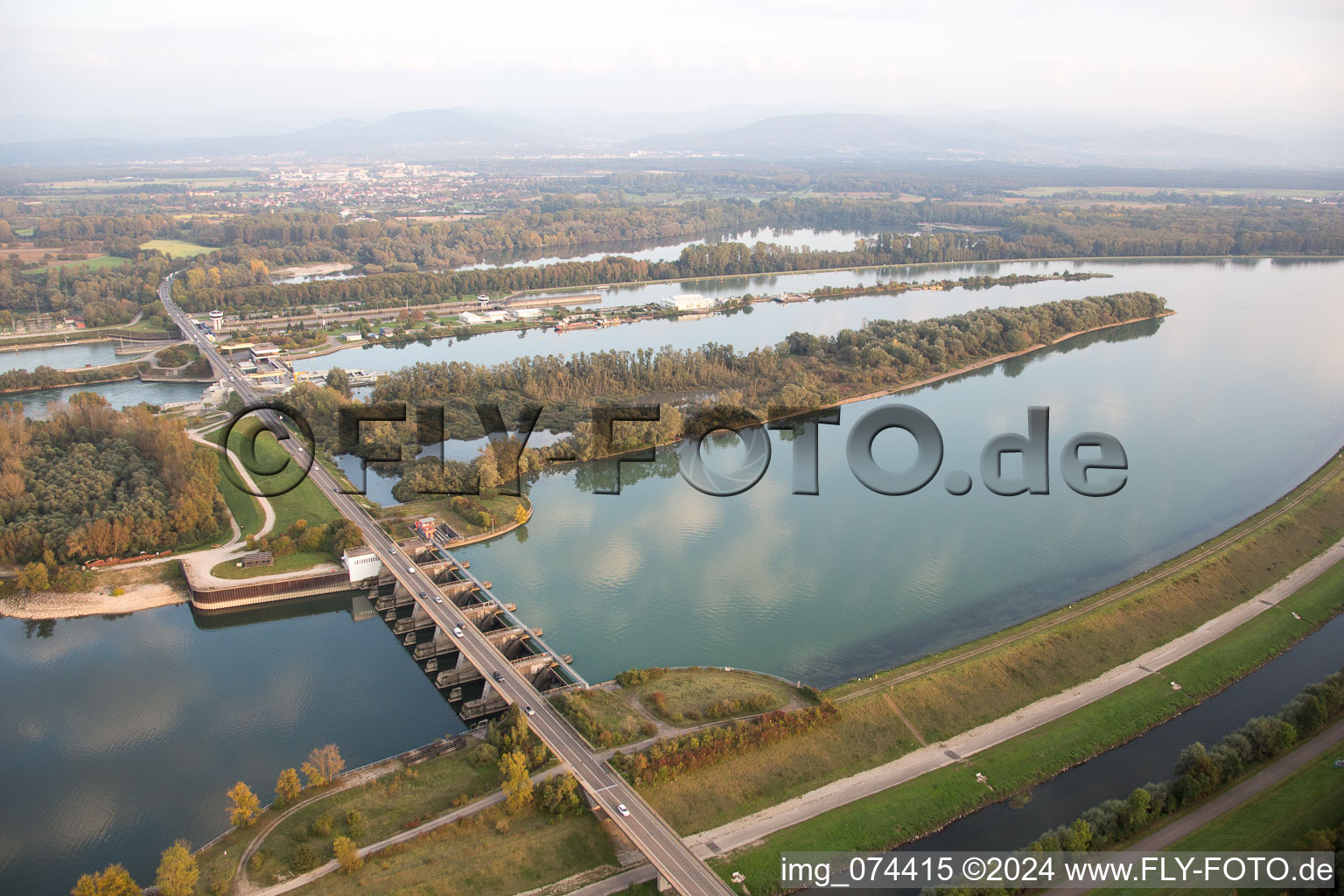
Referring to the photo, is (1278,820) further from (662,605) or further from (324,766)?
(324,766)

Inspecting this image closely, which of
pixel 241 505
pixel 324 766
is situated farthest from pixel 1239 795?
pixel 241 505

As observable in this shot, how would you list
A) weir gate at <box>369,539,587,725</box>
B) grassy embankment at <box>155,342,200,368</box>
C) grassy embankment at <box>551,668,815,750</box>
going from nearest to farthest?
1. grassy embankment at <box>551,668,815,750</box>
2. weir gate at <box>369,539,587,725</box>
3. grassy embankment at <box>155,342,200,368</box>

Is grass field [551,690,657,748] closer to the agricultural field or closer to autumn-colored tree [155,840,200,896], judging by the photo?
autumn-colored tree [155,840,200,896]

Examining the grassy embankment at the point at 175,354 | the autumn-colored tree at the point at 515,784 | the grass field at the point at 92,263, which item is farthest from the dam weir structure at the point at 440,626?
the grass field at the point at 92,263

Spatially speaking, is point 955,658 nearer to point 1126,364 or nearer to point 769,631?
point 769,631

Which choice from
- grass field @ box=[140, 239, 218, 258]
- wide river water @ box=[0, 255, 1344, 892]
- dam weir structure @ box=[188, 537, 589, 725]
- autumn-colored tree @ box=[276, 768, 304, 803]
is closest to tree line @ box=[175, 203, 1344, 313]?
grass field @ box=[140, 239, 218, 258]

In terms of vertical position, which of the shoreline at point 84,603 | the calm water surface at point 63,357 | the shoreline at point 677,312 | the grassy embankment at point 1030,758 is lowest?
the grassy embankment at point 1030,758

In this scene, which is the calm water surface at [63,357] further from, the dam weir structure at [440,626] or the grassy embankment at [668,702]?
the grassy embankment at [668,702]
